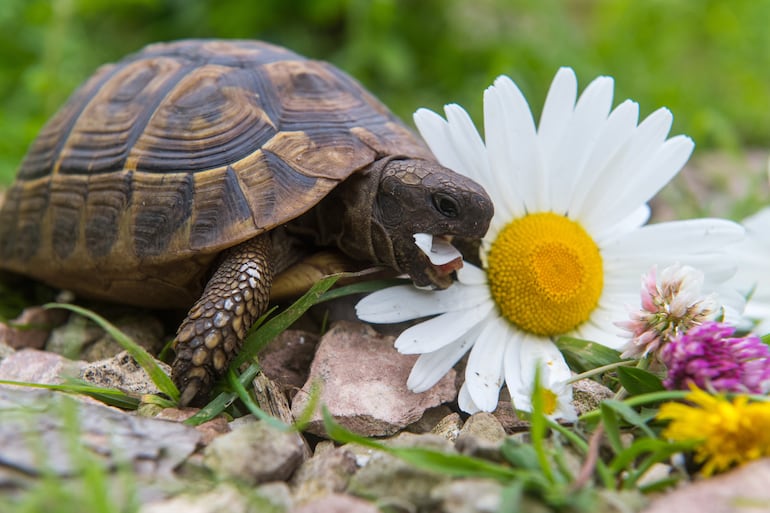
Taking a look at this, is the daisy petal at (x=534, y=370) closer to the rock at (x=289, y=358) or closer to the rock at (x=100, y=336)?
the rock at (x=289, y=358)

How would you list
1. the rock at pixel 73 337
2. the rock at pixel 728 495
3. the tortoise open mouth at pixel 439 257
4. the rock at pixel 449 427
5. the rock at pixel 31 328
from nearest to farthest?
the rock at pixel 728 495, the rock at pixel 449 427, the tortoise open mouth at pixel 439 257, the rock at pixel 73 337, the rock at pixel 31 328

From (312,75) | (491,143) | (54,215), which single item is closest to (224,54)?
(312,75)

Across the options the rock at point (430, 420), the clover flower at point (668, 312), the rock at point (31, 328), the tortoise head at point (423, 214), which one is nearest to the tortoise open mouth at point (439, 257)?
the tortoise head at point (423, 214)

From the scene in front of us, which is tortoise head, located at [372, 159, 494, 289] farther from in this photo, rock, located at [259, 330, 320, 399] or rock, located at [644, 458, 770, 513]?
rock, located at [644, 458, 770, 513]

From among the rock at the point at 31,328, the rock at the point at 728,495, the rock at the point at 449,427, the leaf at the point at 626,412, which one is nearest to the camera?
the rock at the point at 728,495

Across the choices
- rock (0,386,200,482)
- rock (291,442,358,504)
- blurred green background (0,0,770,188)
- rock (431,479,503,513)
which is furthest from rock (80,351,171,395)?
blurred green background (0,0,770,188)

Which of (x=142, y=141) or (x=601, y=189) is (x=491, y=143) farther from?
(x=142, y=141)
